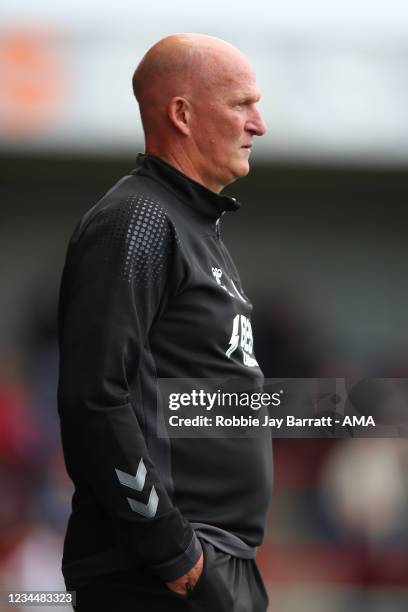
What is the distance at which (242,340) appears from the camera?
2572mm

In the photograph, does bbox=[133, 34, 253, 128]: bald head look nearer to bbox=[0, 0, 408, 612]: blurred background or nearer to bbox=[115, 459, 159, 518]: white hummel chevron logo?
bbox=[115, 459, 159, 518]: white hummel chevron logo

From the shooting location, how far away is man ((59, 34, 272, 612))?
91.3 inches

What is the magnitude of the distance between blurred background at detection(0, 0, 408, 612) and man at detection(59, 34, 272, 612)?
3.96 metres

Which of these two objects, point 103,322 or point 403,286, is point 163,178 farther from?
point 403,286

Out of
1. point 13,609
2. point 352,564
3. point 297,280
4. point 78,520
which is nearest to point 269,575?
point 352,564

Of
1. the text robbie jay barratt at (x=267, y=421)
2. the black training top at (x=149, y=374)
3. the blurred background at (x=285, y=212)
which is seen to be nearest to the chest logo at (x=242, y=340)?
the black training top at (x=149, y=374)

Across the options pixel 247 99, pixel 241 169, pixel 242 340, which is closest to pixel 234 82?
pixel 247 99

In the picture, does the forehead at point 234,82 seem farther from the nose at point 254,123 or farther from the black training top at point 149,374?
the black training top at point 149,374

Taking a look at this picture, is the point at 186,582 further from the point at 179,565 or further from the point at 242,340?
the point at 242,340

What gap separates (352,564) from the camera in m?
6.37

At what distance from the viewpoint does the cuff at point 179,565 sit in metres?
2.31

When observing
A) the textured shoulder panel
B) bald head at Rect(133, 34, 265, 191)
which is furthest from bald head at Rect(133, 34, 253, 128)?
the textured shoulder panel

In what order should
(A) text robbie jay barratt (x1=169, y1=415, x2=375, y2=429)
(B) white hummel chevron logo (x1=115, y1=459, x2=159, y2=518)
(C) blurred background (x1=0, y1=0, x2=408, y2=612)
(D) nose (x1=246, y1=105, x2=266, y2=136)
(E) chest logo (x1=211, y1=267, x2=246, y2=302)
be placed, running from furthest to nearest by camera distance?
1. (C) blurred background (x1=0, y1=0, x2=408, y2=612)
2. (D) nose (x1=246, y1=105, x2=266, y2=136)
3. (E) chest logo (x1=211, y1=267, x2=246, y2=302)
4. (A) text robbie jay barratt (x1=169, y1=415, x2=375, y2=429)
5. (B) white hummel chevron logo (x1=115, y1=459, x2=159, y2=518)

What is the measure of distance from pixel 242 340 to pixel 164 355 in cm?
21
